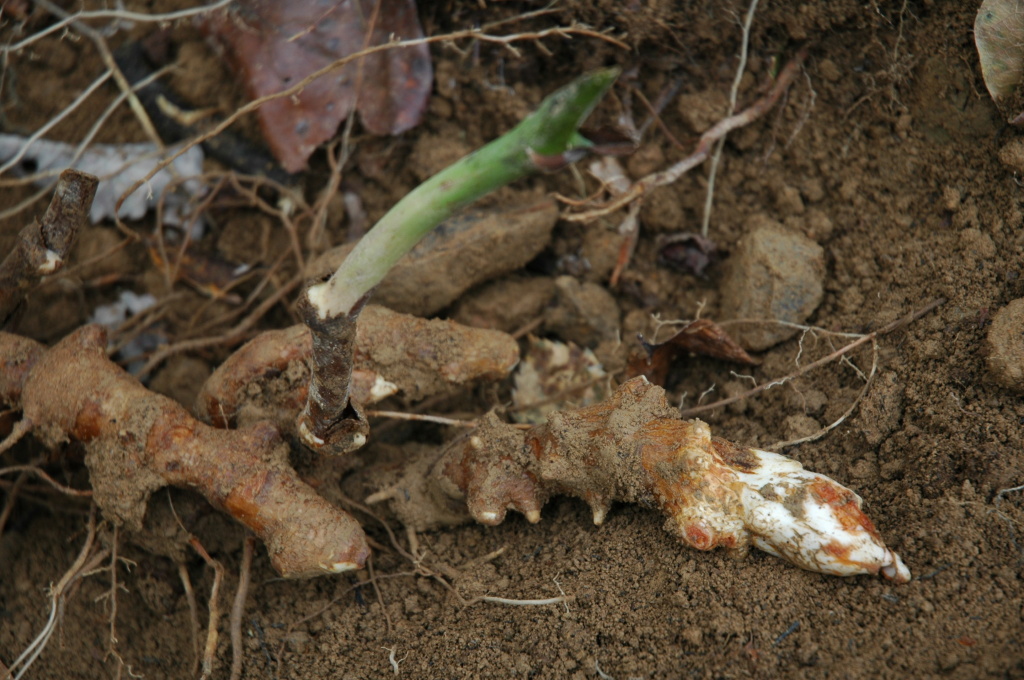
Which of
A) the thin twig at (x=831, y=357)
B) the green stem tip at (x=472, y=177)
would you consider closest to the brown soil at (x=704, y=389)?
the thin twig at (x=831, y=357)

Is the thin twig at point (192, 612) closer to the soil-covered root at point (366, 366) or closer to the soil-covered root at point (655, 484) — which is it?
the soil-covered root at point (366, 366)

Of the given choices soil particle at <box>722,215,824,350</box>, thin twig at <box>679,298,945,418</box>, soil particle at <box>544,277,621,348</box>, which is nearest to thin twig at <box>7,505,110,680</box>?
soil particle at <box>544,277,621,348</box>

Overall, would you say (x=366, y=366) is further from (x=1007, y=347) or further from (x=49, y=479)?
(x=1007, y=347)

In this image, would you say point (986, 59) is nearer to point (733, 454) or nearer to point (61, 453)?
point (733, 454)

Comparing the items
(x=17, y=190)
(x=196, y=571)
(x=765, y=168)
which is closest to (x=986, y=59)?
(x=765, y=168)

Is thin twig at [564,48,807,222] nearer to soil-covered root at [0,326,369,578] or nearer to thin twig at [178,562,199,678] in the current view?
soil-covered root at [0,326,369,578]
